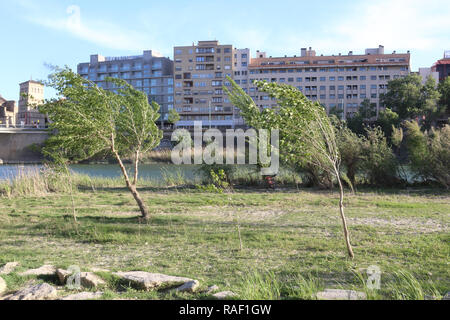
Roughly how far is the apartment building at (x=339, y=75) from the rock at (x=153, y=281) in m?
82.1

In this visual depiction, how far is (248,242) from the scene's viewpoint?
8.32 m

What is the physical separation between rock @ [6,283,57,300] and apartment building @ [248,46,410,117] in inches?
3267

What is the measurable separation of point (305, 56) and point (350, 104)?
15.9 m

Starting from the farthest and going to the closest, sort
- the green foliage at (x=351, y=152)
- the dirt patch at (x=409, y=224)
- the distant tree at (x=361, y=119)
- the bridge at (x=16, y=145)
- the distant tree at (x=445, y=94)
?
1. the bridge at (x=16, y=145)
2. the distant tree at (x=361, y=119)
3. the distant tree at (x=445, y=94)
4. the green foliage at (x=351, y=152)
5. the dirt patch at (x=409, y=224)

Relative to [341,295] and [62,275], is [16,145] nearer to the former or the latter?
[62,275]

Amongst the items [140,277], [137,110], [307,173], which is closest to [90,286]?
[140,277]

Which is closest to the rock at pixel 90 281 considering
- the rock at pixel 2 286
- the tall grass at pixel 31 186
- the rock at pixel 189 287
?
the rock at pixel 2 286

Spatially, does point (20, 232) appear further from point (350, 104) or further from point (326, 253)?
point (350, 104)

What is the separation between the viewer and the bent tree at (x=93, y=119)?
31.9 ft

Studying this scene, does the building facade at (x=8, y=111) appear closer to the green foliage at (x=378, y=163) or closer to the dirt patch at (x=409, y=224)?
the green foliage at (x=378, y=163)

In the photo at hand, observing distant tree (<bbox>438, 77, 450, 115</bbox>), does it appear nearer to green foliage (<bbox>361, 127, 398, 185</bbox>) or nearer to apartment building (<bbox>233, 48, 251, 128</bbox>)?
apartment building (<bbox>233, 48, 251, 128</bbox>)

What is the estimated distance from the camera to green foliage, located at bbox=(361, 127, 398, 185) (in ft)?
63.1

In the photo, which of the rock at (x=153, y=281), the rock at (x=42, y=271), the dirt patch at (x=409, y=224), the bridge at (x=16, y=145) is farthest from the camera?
the bridge at (x=16, y=145)

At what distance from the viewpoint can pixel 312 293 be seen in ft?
15.5
